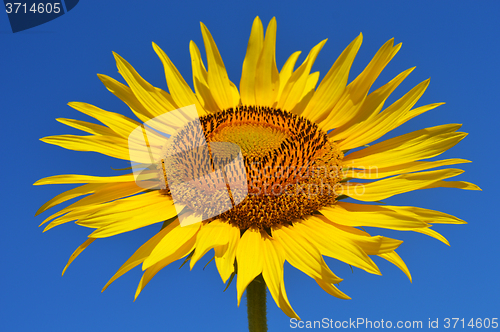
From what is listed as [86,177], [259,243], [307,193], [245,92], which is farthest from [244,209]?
[245,92]

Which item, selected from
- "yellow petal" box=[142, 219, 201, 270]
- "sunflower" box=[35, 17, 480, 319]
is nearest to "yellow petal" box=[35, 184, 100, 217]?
"sunflower" box=[35, 17, 480, 319]

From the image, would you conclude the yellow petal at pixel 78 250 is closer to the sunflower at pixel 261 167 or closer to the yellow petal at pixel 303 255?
the sunflower at pixel 261 167

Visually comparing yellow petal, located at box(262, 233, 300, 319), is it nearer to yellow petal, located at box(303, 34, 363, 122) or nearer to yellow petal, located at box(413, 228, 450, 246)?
yellow petal, located at box(413, 228, 450, 246)

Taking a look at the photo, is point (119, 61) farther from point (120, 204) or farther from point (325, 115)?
point (325, 115)

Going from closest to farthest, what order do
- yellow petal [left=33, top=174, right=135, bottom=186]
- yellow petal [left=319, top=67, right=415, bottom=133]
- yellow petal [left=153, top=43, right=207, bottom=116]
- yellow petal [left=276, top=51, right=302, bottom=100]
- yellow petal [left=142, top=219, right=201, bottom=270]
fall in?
yellow petal [left=142, top=219, right=201, bottom=270]
yellow petal [left=33, top=174, right=135, bottom=186]
yellow petal [left=319, top=67, right=415, bottom=133]
yellow petal [left=153, top=43, right=207, bottom=116]
yellow petal [left=276, top=51, right=302, bottom=100]

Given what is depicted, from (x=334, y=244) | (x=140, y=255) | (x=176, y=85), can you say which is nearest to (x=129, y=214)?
(x=140, y=255)
